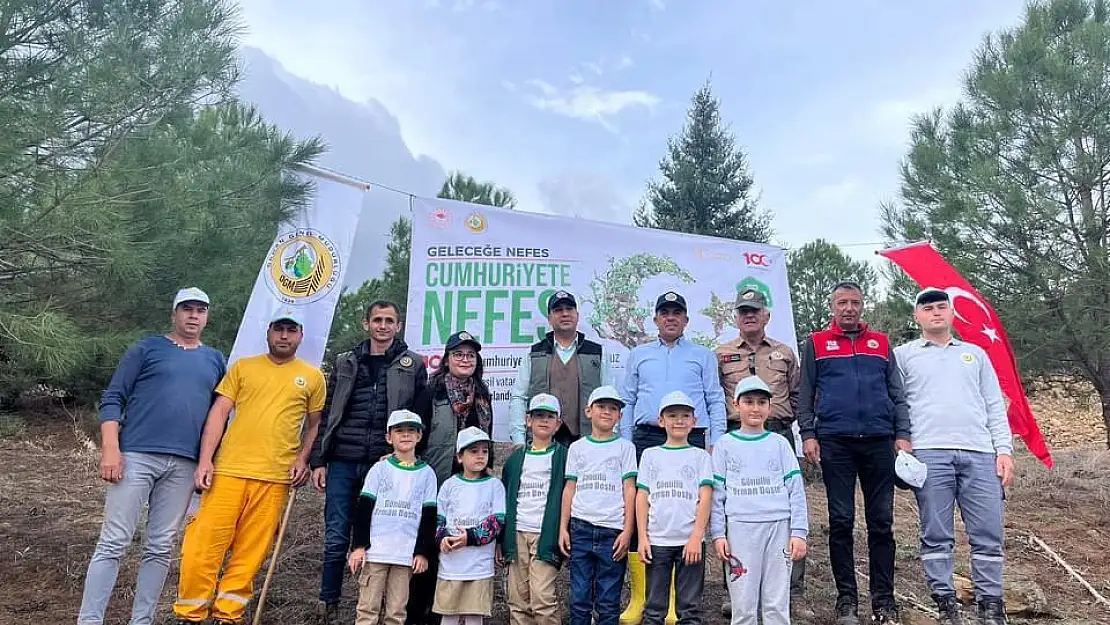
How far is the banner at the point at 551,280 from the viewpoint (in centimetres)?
505

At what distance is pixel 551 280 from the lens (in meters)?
5.23

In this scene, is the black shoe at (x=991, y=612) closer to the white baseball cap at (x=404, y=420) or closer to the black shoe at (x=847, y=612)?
the black shoe at (x=847, y=612)

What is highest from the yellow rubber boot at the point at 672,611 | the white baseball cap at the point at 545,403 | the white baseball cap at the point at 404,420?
the white baseball cap at the point at 545,403

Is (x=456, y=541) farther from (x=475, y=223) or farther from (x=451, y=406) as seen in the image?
(x=475, y=223)

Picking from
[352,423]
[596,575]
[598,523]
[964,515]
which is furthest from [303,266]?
[964,515]

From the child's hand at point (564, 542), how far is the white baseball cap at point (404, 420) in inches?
34.6

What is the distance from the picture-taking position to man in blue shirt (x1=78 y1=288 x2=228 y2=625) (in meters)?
3.41

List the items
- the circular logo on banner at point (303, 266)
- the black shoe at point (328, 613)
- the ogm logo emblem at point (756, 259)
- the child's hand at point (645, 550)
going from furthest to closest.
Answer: the ogm logo emblem at point (756, 259) → the circular logo on banner at point (303, 266) → the black shoe at point (328, 613) → the child's hand at point (645, 550)

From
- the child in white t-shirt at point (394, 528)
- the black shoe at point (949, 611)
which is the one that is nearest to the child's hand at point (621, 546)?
the child in white t-shirt at point (394, 528)

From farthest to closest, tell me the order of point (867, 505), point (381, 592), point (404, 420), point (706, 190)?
point (706, 190)
point (867, 505)
point (404, 420)
point (381, 592)

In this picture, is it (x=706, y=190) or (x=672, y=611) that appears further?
(x=706, y=190)

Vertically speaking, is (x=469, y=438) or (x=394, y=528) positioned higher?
(x=469, y=438)

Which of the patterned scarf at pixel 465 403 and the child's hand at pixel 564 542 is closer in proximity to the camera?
the child's hand at pixel 564 542

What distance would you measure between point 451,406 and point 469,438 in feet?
1.18
